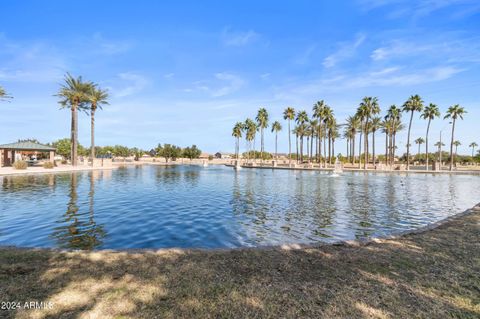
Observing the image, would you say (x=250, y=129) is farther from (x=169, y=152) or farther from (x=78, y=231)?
(x=78, y=231)

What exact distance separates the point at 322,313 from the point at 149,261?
12.9 feet

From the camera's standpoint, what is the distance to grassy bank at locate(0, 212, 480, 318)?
3859 mm

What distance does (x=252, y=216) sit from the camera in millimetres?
12945

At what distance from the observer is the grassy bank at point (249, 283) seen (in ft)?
12.7

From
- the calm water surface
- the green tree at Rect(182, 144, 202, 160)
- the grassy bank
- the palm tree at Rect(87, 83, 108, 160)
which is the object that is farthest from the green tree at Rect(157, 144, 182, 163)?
the grassy bank

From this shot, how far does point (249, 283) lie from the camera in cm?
479

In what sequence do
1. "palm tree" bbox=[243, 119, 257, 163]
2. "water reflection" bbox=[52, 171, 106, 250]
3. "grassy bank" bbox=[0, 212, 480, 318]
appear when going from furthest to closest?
"palm tree" bbox=[243, 119, 257, 163] < "water reflection" bbox=[52, 171, 106, 250] < "grassy bank" bbox=[0, 212, 480, 318]

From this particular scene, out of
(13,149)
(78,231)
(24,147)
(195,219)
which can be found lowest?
(195,219)

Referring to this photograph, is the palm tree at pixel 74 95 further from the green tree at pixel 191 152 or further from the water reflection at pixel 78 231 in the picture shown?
the green tree at pixel 191 152

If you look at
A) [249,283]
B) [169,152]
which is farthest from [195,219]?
[169,152]

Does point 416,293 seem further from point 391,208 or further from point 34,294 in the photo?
point 391,208

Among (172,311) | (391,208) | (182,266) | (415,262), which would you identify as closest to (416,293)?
(415,262)

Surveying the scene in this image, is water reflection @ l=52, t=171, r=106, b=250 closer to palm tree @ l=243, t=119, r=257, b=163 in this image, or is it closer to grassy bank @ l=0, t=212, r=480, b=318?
grassy bank @ l=0, t=212, r=480, b=318

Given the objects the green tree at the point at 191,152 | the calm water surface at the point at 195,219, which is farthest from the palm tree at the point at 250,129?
the calm water surface at the point at 195,219
